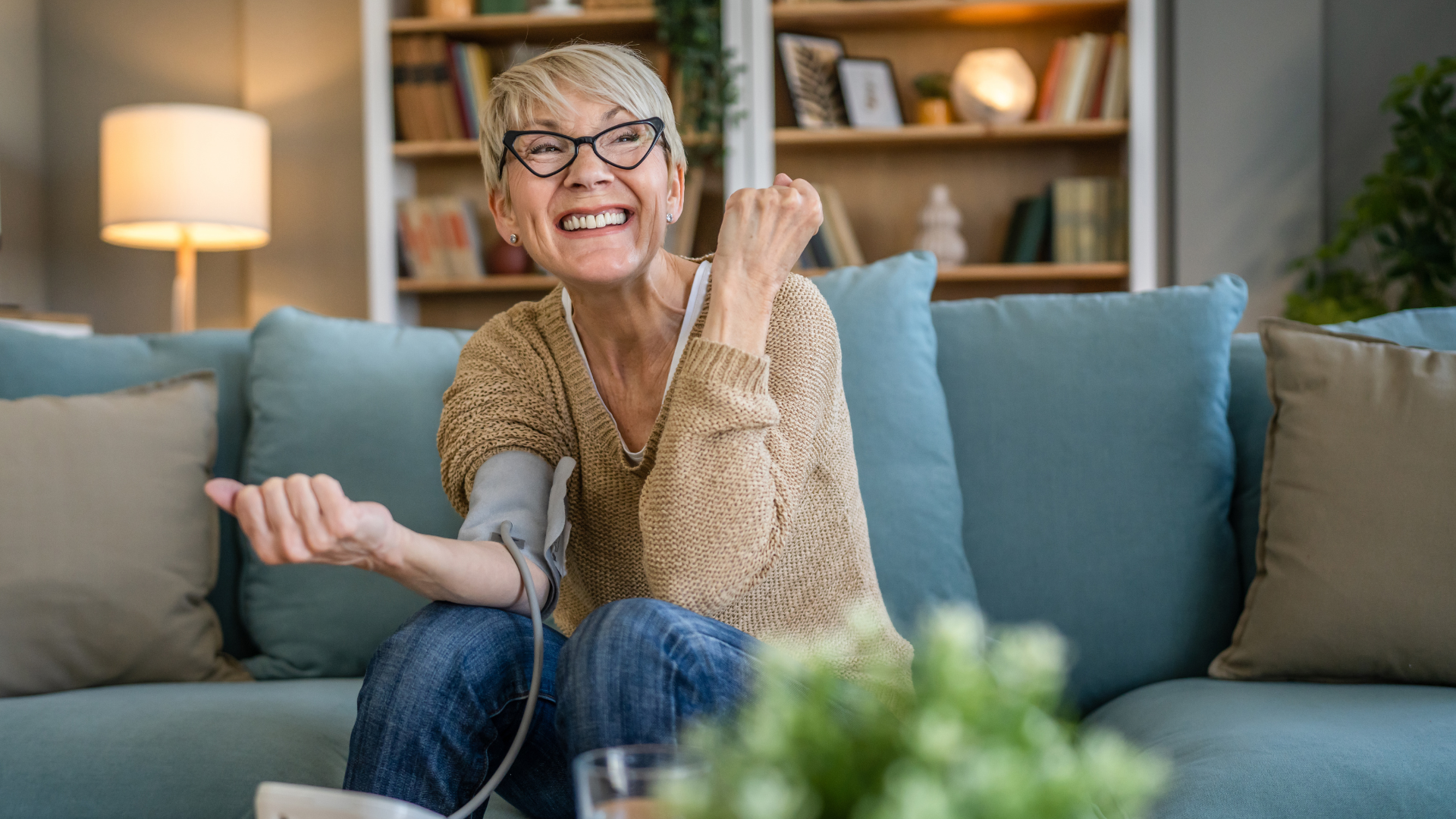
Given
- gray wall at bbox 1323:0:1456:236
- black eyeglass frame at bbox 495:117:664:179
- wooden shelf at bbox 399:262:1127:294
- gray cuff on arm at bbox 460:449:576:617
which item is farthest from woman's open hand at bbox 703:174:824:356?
gray wall at bbox 1323:0:1456:236

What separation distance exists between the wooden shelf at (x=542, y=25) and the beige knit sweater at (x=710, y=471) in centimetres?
183

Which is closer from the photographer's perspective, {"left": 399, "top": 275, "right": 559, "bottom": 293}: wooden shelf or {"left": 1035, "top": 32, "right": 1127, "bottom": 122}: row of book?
{"left": 1035, "top": 32, "right": 1127, "bottom": 122}: row of book

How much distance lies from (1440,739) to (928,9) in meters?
2.24

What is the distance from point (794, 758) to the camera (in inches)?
15.2

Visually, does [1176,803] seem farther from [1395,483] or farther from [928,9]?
[928,9]

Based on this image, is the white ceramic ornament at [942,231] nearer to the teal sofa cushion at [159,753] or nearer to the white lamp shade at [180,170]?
the white lamp shade at [180,170]

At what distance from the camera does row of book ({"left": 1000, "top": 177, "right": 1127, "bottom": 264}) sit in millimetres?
2795

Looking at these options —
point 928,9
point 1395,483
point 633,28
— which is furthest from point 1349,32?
point 1395,483

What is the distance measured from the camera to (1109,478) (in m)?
1.38

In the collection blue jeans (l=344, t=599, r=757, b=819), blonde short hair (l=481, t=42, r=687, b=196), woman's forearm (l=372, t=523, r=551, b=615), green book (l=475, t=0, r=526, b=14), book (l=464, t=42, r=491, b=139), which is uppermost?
green book (l=475, t=0, r=526, b=14)

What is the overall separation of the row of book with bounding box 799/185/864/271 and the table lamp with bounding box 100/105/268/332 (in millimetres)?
1470

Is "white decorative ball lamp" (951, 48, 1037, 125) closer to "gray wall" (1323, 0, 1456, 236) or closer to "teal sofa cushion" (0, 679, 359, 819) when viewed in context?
"gray wall" (1323, 0, 1456, 236)

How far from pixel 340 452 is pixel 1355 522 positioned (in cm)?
126

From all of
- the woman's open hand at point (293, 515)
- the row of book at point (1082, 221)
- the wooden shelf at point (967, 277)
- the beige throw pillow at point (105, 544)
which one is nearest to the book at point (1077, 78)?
the row of book at point (1082, 221)
